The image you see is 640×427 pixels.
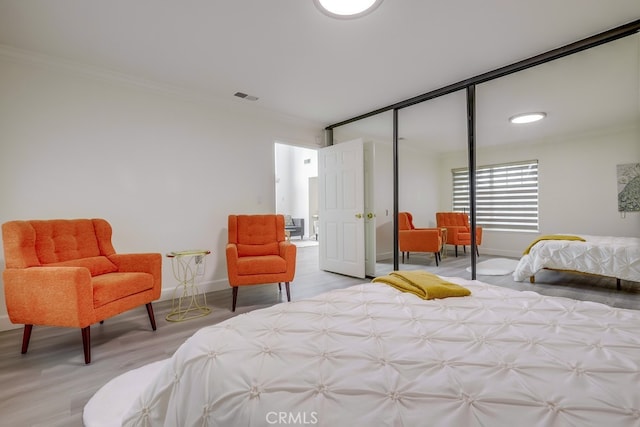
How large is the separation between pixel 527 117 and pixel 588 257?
4.97 feet

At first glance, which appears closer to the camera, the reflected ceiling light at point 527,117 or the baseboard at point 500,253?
the reflected ceiling light at point 527,117

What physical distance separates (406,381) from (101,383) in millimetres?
1956

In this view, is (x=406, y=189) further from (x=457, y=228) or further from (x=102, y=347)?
(x=102, y=347)

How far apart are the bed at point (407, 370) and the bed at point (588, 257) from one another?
1.84 m

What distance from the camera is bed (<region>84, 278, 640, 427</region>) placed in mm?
688

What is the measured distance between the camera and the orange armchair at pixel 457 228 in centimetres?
336

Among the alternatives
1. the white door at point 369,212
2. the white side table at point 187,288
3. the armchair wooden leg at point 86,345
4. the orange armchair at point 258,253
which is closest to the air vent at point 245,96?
the orange armchair at point 258,253

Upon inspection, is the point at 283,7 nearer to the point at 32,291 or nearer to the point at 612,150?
the point at 32,291

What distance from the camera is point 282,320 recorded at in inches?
46.8

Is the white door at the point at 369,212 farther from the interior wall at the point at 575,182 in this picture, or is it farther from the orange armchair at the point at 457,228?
the interior wall at the point at 575,182

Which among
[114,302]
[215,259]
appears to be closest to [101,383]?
[114,302]

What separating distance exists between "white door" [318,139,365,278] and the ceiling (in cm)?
115

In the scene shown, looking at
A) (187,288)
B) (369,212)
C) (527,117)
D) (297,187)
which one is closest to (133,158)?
→ (187,288)

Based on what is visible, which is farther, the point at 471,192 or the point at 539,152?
the point at 471,192
